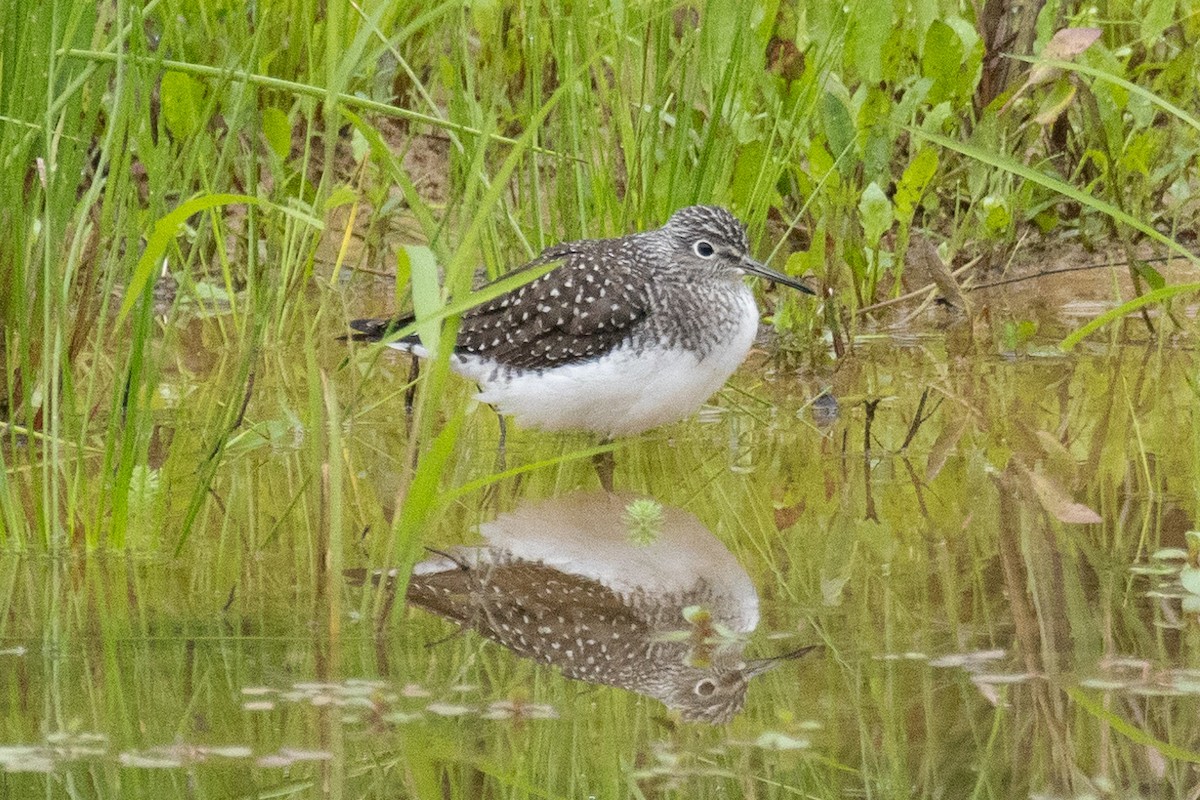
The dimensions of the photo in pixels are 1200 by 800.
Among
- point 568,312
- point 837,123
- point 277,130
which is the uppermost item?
point 837,123

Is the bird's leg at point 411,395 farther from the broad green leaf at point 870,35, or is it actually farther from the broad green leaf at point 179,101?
the broad green leaf at point 870,35

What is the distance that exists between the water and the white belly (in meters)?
0.18

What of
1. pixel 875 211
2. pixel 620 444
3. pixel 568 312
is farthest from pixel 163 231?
pixel 875 211

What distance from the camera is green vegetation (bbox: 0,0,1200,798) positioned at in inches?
127

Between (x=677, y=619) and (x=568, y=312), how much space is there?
1.97 metres

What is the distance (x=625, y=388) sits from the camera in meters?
5.46

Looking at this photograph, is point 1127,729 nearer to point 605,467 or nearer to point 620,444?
point 620,444

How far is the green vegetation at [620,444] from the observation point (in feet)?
10.6

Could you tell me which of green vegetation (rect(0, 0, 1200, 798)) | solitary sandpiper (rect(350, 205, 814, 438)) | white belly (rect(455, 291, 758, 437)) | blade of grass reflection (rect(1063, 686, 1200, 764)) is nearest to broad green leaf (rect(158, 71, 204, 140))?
green vegetation (rect(0, 0, 1200, 798))

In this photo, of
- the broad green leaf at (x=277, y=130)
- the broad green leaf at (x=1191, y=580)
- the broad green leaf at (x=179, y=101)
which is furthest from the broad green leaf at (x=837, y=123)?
the broad green leaf at (x=1191, y=580)

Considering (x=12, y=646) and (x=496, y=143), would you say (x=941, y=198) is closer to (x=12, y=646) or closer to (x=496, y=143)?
(x=496, y=143)

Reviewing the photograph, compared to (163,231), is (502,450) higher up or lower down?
lower down

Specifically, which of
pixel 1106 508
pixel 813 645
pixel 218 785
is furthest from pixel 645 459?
pixel 218 785

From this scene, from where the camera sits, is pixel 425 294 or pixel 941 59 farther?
pixel 941 59
